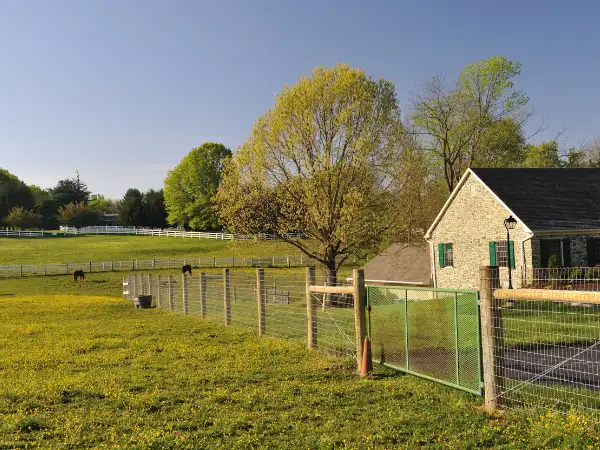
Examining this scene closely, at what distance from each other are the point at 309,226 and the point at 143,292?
9.40 metres

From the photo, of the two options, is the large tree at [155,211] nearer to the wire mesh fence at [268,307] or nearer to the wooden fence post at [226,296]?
the wire mesh fence at [268,307]

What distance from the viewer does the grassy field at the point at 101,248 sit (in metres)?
62.7

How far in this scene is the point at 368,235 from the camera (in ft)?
92.4

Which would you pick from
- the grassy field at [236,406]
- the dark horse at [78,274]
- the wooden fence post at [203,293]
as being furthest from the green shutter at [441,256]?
the dark horse at [78,274]

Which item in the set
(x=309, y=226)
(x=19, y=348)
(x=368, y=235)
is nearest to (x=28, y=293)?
(x=309, y=226)

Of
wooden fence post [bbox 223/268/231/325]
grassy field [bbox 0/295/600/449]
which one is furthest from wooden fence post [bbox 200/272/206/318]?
grassy field [bbox 0/295/600/449]

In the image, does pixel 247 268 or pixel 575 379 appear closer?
pixel 575 379

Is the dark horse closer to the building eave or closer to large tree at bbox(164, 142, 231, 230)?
the building eave

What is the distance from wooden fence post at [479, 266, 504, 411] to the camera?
7.15 metres

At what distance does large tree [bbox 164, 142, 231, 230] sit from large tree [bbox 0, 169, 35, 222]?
3288cm

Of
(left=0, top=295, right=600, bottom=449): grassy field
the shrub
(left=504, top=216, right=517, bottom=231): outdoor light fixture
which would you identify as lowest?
(left=0, top=295, right=600, bottom=449): grassy field

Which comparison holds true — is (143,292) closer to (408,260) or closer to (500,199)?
(408,260)

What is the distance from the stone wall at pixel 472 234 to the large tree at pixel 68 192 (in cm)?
9425

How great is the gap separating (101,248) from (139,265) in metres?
20.4
